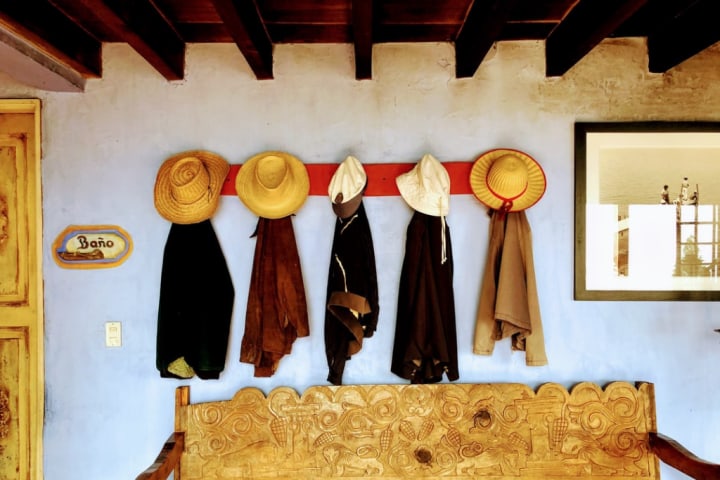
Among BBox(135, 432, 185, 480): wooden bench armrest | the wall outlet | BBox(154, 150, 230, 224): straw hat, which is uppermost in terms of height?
BBox(154, 150, 230, 224): straw hat

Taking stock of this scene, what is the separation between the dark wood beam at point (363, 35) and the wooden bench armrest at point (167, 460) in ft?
5.67

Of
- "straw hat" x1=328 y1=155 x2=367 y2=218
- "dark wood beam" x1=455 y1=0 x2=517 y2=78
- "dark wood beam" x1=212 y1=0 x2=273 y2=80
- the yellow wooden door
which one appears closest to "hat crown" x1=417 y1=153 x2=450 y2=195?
"straw hat" x1=328 y1=155 x2=367 y2=218

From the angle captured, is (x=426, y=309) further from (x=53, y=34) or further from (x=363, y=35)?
(x=53, y=34)

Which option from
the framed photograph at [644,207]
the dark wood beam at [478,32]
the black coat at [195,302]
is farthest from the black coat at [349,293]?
the framed photograph at [644,207]

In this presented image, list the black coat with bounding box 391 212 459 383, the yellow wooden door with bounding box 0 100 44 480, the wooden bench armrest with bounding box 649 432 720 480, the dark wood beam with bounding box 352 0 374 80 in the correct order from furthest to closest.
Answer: the yellow wooden door with bounding box 0 100 44 480
the black coat with bounding box 391 212 459 383
the wooden bench armrest with bounding box 649 432 720 480
the dark wood beam with bounding box 352 0 374 80

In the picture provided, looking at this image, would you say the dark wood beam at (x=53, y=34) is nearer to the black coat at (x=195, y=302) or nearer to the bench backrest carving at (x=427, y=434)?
the black coat at (x=195, y=302)

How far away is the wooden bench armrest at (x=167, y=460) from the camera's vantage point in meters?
1.75

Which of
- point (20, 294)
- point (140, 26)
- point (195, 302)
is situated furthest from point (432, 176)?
point (20, 294)

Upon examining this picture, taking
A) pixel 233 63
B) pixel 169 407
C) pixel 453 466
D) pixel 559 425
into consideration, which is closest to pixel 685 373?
pixel 559 425

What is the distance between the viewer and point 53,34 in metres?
1.79

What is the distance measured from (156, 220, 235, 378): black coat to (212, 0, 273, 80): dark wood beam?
0.71 meters

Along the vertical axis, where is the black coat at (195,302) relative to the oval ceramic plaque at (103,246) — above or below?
below

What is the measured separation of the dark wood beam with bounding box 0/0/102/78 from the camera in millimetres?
Result: 1634

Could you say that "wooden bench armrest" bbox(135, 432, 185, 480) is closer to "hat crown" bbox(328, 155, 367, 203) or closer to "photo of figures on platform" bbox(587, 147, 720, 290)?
"hat crown" bbox(328, 155, 367, 203)
